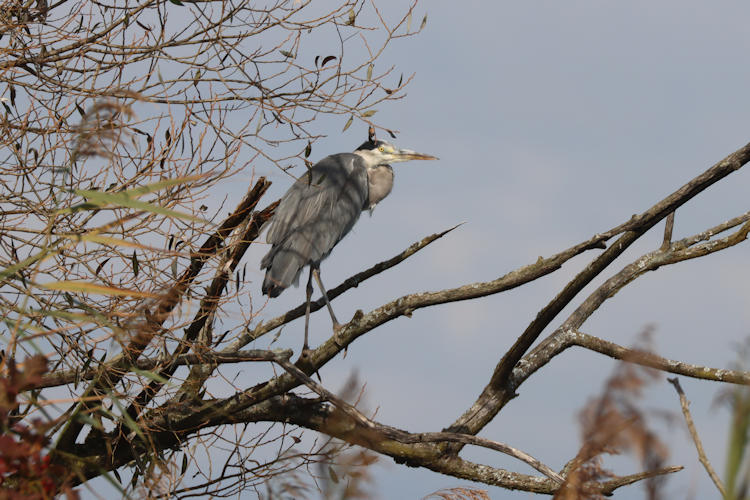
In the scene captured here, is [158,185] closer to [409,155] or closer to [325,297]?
[325,297]

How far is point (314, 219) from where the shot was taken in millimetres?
5598

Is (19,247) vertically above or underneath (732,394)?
above

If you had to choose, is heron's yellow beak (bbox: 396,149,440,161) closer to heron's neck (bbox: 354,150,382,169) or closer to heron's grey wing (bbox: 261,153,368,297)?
heron's neck (bbox: 354,150,382,169)

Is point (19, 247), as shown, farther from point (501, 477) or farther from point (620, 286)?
point (620, 286)

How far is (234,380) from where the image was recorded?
13.7ft

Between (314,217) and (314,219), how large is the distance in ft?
0.07

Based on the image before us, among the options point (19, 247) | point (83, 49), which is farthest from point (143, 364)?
point (83, 49)

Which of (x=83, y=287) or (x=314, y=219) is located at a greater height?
(x=314, y=219)

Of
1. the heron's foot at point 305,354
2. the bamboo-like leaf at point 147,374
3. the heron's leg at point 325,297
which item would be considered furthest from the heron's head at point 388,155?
the bamboo-like leaf at point 147,374

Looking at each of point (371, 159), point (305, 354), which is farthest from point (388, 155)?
point (305, 354)

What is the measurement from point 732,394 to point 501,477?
3117 mm

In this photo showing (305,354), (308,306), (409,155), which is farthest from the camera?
(409,155)

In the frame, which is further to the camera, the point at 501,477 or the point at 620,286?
the point at 620,286

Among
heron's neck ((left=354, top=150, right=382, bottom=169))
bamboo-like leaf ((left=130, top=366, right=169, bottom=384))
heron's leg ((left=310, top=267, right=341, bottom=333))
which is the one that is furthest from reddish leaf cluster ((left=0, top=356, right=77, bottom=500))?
heron's neck ((left=354, top=150, right=382, bottom=169))
